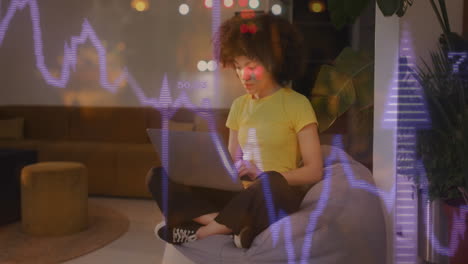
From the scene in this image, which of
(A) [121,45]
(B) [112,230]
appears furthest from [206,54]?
(B) [112,230]

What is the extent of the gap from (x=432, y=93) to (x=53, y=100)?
13.2 feet

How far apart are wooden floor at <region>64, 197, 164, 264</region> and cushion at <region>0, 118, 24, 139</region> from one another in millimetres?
1500

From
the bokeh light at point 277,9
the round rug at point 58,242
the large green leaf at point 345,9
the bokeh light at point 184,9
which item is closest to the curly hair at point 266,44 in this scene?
the large green leaf at point 345,9

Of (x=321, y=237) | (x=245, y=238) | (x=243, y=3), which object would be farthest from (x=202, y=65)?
(x=321, y=237)

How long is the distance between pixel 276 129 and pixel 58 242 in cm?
165

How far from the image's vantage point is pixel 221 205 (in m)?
1.95

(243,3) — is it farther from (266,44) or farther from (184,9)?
(266,44)

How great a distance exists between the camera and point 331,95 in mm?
2564

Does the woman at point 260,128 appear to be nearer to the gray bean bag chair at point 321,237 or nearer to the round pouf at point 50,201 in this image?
the gray bean bag chair at point 321,237

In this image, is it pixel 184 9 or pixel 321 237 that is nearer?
pixel 321 237

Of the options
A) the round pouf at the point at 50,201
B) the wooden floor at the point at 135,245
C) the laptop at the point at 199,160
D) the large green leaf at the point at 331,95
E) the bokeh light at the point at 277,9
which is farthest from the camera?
the bokeh light at the point at 277,9

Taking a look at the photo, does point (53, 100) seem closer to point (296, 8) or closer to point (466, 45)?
point (296, 8)

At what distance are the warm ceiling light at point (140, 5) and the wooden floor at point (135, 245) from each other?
6.17 feet

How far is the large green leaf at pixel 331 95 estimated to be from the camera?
2.53m
